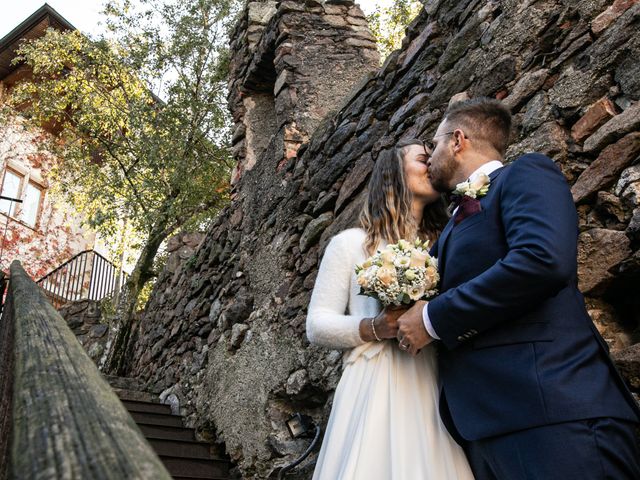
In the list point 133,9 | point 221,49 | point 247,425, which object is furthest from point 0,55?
point 247,425

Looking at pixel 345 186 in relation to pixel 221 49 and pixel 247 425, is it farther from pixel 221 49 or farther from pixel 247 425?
pixel 221 49

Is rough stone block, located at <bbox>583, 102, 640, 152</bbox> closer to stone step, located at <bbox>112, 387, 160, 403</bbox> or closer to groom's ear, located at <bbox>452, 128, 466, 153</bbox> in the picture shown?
groom's ear, located at <bbox>452, 128, 466, 153</bbox>

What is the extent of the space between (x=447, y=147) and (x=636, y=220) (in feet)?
2.14

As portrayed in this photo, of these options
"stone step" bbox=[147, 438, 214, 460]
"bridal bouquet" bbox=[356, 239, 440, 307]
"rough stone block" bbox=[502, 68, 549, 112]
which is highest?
"rough stone block" bbox=[502, 68, 549, 112]

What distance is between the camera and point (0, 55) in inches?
639

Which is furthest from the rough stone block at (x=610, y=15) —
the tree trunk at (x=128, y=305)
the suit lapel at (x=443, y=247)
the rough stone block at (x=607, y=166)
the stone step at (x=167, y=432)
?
the tree trunk at (x=128, y=305)

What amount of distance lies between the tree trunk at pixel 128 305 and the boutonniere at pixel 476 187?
724 centimetres

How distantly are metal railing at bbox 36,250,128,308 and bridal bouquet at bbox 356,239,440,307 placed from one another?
13.0m

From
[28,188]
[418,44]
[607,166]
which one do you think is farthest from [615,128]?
[28,188]

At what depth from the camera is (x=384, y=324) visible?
2.07 metres

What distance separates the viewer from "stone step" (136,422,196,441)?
16.4 feet

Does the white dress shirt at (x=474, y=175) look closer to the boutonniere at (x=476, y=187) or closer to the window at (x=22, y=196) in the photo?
the boutonniere at (x=476, y=187)

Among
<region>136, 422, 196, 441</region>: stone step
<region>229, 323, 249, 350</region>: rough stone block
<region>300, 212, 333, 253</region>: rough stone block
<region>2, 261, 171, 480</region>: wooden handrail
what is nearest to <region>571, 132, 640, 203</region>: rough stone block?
<region>2, 261, 171, 480</region>: wooden handrail

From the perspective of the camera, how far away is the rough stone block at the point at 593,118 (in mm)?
2346
